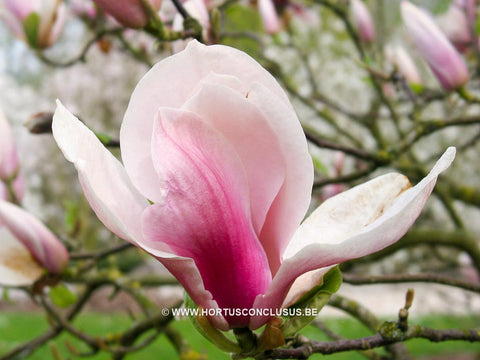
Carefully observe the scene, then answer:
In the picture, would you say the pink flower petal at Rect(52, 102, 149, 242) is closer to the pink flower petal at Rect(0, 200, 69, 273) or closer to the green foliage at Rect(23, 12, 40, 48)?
the pink flower petal at Rect(0, 200, 69, 273)

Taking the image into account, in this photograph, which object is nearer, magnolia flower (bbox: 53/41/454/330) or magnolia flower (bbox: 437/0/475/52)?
magnolia flower (bbox: 53/41/454/330)

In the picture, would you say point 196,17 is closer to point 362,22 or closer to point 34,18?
point 34,18

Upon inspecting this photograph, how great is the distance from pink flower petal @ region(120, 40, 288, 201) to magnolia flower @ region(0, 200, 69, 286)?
33 centimetres

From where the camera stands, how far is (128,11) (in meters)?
0.62

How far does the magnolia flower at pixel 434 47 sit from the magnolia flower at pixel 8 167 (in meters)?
0.68

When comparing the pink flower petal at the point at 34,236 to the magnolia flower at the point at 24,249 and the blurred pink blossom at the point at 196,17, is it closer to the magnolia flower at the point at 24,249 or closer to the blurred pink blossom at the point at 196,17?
the magnolia flower at the point at 24,249

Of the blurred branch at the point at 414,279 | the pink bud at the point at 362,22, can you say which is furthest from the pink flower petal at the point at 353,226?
the pink bud at the point at 362,22

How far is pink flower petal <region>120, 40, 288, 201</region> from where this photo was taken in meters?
0.39

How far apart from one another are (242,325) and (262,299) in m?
0.03

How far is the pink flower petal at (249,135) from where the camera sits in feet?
1.22

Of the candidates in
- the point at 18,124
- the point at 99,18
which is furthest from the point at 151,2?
the point at 18,124

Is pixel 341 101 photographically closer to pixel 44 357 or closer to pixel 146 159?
pixel 44 357

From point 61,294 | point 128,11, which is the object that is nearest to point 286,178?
point 128,11

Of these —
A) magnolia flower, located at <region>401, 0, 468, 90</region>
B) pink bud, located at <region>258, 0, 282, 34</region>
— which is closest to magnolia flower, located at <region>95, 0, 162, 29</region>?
magnolia flower, located at <region>401, 0, 468, 90</region>
